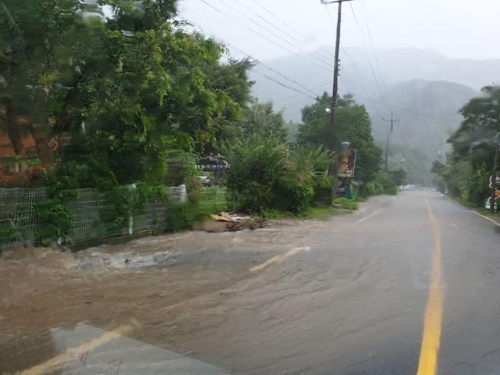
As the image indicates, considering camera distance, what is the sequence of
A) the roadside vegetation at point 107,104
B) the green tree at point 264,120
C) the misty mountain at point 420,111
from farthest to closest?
the misty mountain at point 420,111, the green tree at point 264,120, the roadside vegetation at point 107,104

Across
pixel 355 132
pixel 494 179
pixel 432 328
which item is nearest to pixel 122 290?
pixel 432 328

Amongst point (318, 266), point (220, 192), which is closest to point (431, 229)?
point (220, 192)

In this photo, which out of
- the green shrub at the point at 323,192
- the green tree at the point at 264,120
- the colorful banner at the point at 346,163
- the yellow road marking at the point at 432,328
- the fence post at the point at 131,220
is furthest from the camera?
the green tree at the point at 264,120

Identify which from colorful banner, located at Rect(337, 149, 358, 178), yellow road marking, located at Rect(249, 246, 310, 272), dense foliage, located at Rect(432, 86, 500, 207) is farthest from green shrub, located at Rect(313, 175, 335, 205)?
dense foliage, located at Rect(432, 86, 500, 207)

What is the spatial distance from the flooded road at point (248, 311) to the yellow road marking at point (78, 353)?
0.01 meters

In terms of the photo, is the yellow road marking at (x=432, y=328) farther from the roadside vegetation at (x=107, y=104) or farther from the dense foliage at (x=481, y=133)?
the dense foliage at (x=481, y=133)

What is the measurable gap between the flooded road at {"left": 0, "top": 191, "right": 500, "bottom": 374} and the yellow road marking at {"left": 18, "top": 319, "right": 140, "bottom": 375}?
11 mm

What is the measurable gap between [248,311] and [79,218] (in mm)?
5573

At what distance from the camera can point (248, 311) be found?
5.95 m

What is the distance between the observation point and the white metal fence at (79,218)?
337 inches

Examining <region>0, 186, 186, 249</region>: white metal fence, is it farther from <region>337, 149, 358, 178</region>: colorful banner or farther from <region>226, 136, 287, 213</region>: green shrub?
<region>337, 149, 358, 178</region>: colorful banner

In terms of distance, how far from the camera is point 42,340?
485 centimetres

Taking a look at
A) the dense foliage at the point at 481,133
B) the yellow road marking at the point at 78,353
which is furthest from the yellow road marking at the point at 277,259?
the dense foliage at the point at 481,133

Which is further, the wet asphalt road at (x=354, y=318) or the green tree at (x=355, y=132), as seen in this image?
the green tree at (x=355, y=132)
